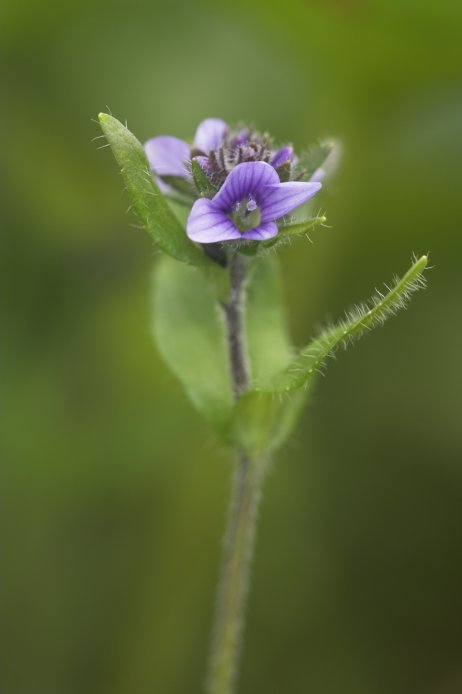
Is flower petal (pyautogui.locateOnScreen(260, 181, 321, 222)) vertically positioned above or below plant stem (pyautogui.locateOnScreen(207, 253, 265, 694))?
above

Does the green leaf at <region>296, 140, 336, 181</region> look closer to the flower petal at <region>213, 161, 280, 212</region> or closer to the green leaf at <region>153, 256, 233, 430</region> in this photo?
the flower petal at <region>213, 161, 280, 212</region>

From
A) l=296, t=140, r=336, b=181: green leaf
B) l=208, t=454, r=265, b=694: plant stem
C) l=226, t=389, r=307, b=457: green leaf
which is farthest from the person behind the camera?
l=208, t=454, r=265, b=694: plant stem

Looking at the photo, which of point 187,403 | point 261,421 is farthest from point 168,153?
point 187,403

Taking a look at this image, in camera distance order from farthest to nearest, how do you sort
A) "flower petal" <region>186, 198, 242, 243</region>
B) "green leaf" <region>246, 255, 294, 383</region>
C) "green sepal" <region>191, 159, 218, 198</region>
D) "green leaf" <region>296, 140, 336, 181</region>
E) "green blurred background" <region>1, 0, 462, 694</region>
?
1. "green blurred background" <region>1, 0, 462, 694</region>
2. "green leaf" <region>246, 255, 294, 383</region>
3. "green leaf" <region>296, 140, 336, 181</region>
4. "green sepal" <region>191, 159, 218, 198</region>
5. "flower petal" <region>186, 198, 242, 243</region>

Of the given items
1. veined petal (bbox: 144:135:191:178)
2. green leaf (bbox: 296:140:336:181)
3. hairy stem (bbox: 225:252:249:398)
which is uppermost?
veined petal (bbox: 144:135:191:178)

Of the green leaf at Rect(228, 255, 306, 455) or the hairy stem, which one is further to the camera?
the green leaf at Rect(228, 255, 306, 455)

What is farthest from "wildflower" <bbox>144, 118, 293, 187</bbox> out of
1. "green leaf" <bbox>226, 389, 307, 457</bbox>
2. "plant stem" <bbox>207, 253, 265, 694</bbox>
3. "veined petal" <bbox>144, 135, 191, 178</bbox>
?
"green leaf" <bbox>226, 389, 307, 457</bbox>

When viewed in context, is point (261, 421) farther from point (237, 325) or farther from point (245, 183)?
point (245, 183)
